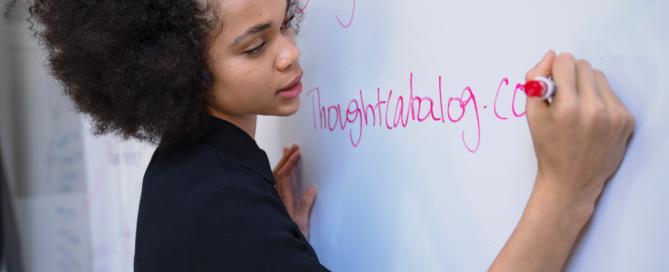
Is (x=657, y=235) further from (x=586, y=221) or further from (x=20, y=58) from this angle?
(x=20, y=58)

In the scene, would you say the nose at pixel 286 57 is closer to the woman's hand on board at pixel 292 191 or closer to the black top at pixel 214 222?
the black top at pixel 214 222

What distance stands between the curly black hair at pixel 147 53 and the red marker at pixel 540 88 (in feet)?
0.98

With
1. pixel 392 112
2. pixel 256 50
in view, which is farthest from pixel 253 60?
pixel 392 112

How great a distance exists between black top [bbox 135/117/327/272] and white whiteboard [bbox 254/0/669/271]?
0.15 meters

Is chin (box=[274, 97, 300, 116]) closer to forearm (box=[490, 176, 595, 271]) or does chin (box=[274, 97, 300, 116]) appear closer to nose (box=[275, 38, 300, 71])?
nose (box=[275, 38, 300, 71])

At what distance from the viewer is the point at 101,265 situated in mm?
1534

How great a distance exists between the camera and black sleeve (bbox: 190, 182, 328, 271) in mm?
536

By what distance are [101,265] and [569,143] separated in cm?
133

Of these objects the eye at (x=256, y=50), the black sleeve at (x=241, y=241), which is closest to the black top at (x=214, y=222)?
the black sleeve at (x=241, y=241)

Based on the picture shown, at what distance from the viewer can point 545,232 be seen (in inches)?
19.2

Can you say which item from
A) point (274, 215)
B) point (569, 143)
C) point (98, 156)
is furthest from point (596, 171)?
point (98, 156)

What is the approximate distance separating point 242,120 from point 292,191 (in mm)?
224

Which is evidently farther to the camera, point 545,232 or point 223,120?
point 223,120

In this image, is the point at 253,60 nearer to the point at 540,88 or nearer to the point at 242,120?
the point at 242,120
